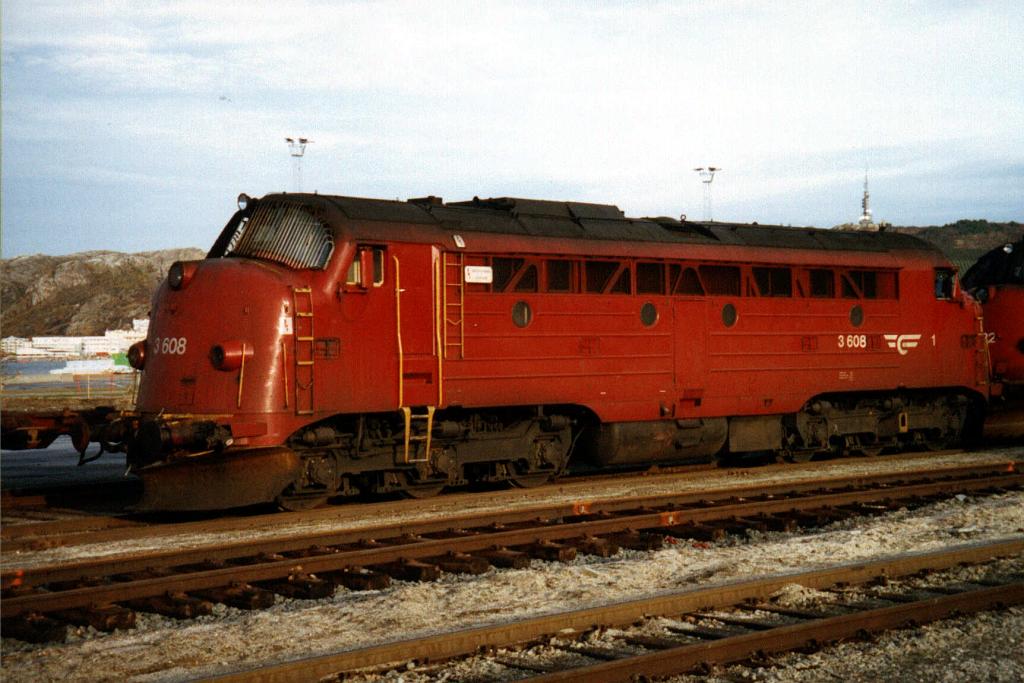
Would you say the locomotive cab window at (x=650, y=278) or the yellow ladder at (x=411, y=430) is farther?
the locomotive cab window at (x=650, y=278)

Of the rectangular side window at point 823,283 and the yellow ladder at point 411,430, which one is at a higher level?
the rectangular side window at point 823,283

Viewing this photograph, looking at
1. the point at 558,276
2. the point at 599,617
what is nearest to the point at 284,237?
the point at 558,276

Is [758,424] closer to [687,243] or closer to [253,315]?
[687,243]

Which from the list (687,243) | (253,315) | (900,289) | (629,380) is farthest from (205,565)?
(900,289)

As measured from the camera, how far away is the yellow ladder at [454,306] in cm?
1484

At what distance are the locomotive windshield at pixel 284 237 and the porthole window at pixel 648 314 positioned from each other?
18.0 feet

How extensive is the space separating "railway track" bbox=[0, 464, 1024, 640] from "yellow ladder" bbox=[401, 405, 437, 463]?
7.43ft

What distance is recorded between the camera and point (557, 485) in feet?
54.2

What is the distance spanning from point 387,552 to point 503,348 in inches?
209

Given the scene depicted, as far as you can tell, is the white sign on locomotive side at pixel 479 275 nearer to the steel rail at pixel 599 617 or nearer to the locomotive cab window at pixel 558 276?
the locomotive cab window at pixel 558 276

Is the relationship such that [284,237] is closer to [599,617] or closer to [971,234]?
[599,617]

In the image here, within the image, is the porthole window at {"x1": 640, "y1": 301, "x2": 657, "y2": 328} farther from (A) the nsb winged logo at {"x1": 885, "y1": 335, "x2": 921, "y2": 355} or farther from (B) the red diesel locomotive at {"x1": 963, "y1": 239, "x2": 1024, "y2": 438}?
(B) the red diesel locomotive at {"x1": 963, "y1": 239, "x2": 1024, "y2": 438}

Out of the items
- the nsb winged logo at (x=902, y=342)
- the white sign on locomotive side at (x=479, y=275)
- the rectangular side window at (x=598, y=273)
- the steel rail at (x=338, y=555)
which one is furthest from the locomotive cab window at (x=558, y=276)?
the nsb winged logo at (x=902, y=342)

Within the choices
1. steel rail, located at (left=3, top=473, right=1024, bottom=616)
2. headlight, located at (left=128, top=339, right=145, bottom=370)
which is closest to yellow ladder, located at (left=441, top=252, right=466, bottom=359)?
steel rail, located at (left=3, top=473, right=1024, bottom=616)
